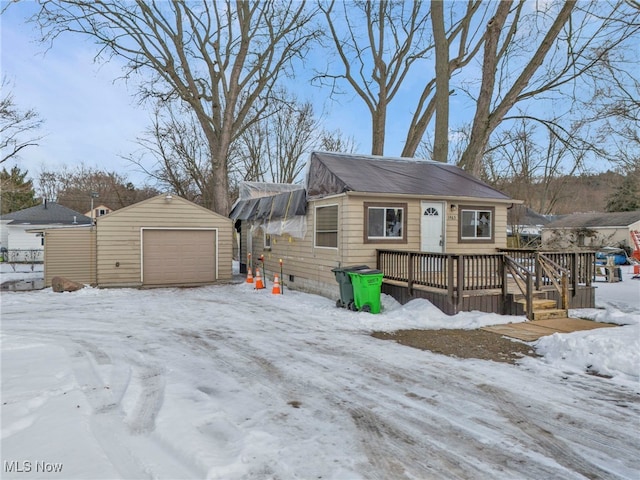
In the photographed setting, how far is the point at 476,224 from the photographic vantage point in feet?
37.6

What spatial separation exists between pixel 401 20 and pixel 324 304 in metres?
16.2

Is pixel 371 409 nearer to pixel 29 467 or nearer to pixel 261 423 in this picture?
pixel 261 423

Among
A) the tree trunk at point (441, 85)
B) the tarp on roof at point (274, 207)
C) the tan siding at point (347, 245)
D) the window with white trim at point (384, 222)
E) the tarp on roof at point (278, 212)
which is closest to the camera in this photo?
the tan siding at point (347, 245)

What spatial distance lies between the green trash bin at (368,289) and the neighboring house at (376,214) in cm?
111

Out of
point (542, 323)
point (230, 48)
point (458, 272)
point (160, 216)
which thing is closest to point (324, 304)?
point (458, 272)

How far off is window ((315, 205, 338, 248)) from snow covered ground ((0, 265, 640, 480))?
388 cm

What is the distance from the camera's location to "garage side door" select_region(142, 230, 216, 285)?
538 inches

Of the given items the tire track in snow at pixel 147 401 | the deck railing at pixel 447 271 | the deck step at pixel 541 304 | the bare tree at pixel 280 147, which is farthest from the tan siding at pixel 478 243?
the bare tree at pixel 280 147

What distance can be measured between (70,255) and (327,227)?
878cm

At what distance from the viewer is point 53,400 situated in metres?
3.77

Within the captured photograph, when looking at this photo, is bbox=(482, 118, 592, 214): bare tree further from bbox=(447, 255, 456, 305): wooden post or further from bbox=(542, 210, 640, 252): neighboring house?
bbox=(447, 255, 456, 305): wooden post

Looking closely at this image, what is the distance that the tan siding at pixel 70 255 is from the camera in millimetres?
13023

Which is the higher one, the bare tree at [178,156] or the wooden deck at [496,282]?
the bare tree at [178,156]

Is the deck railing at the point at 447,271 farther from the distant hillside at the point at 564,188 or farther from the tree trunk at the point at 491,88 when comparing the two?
the distant hillside at the point at 564,188
